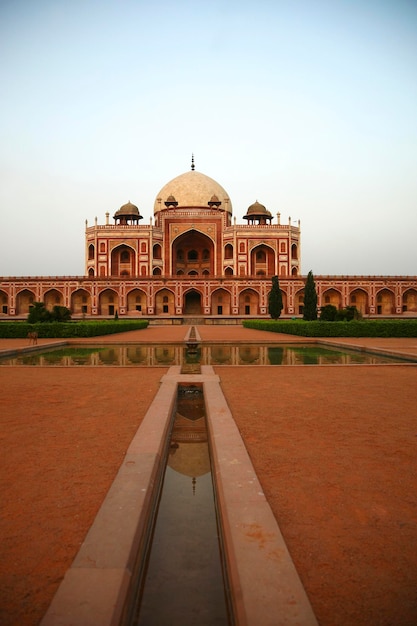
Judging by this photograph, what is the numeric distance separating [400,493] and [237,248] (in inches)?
1205

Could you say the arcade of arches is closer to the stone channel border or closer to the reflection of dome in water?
the reflection of dome in water

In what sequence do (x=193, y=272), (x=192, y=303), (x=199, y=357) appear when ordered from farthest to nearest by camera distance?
(x=193, y=272) → (x=192, y=303) → (x=199, y=357)

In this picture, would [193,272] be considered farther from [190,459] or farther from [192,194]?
[190,459]

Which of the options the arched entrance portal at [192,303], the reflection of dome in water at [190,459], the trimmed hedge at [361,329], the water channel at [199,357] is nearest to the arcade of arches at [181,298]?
the arched entrance portal at [192,303]

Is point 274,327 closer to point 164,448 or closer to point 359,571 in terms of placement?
point 164,448

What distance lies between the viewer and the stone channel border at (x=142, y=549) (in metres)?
1.39

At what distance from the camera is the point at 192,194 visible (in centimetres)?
3588

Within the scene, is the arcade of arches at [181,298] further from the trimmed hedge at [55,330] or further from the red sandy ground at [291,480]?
the red sandy ground at [291,480]

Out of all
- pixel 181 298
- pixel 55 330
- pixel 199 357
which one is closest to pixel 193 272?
pixel 181 298

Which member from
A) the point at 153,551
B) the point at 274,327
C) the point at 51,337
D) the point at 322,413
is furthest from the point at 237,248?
the point at 153,551

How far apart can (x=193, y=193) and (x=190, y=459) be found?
1357 inches

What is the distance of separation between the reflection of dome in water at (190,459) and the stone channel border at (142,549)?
0.15m

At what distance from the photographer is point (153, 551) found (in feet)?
6.46

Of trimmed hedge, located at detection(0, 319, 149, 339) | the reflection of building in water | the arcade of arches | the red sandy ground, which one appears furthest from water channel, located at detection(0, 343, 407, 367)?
the arcade of arches
